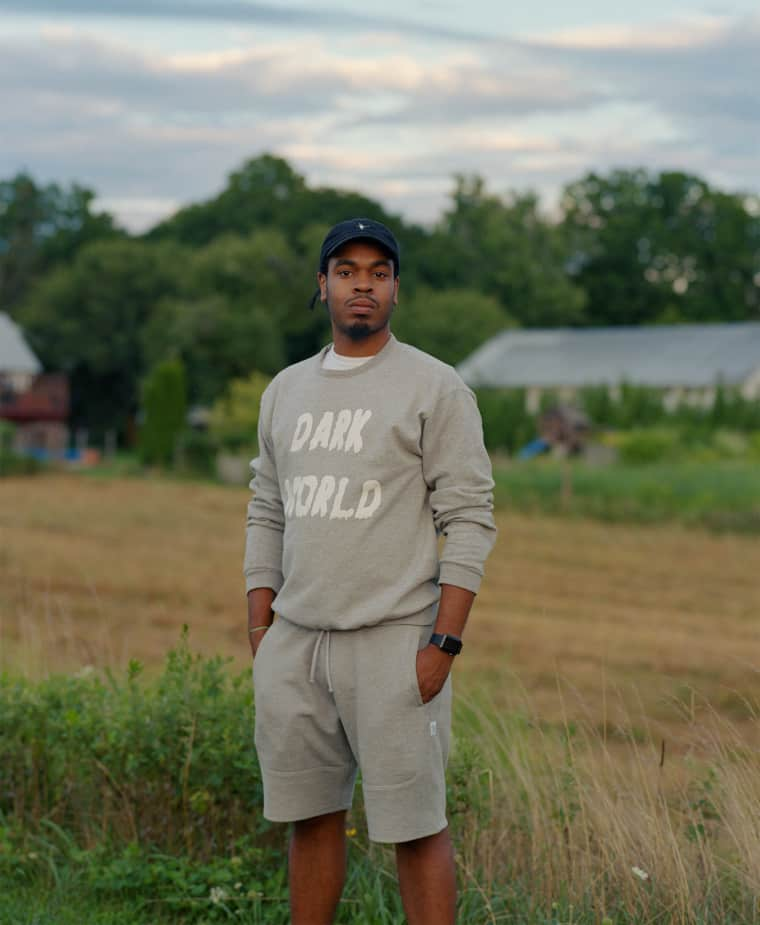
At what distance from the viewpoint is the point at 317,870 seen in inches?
128

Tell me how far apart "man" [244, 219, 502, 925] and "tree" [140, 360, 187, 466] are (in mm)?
34846

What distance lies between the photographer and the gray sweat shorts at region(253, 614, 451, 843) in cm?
301

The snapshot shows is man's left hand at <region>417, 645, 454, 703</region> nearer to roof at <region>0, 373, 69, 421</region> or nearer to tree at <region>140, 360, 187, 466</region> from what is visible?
tree at <region>140, 360, 187, 466</region>

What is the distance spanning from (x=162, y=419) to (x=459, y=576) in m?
35.4

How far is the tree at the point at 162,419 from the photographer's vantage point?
37.7m

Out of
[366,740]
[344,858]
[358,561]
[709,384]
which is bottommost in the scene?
[709,384]

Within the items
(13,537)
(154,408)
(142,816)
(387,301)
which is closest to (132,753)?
(142,816)

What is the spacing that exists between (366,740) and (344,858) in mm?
440

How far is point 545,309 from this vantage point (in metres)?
63.2

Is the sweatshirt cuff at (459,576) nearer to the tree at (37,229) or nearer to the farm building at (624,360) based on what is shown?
the farm building at (624,360)

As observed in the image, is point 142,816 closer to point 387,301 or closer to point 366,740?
point 366,740

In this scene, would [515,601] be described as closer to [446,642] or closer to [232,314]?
[446,642]

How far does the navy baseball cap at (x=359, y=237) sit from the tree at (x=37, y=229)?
6335 centimetres

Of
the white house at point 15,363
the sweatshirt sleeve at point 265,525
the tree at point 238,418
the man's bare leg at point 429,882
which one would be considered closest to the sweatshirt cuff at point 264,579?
the sweatshirt sleeve at point 265,525
